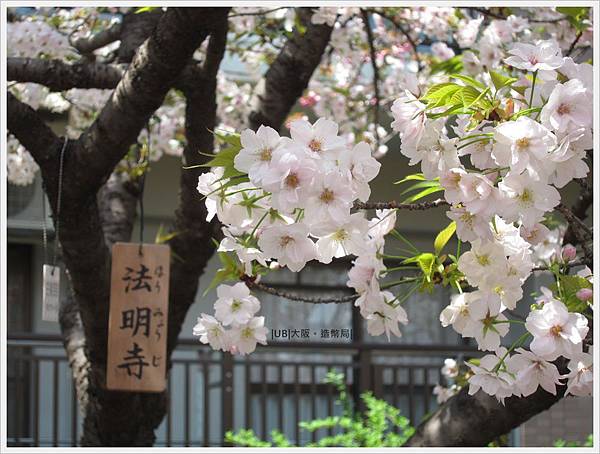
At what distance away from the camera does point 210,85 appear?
2.91 metres

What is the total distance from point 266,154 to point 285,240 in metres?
0.16

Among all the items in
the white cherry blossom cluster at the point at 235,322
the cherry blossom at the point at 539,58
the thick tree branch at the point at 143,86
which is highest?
the thick tree branch at the point at 143,86

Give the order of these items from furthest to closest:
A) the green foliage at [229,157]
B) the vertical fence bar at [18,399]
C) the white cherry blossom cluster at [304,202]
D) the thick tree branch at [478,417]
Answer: the vertical fence bar at [18,399], the thick tree branch at [478,417], the green foliage at [229,157], the white cherry blossom cluster at [304,202]

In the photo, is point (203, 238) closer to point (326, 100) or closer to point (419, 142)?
point (419, 142)

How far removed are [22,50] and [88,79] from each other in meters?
1.07

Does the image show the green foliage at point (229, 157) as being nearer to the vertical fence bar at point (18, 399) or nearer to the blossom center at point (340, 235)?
the blossom center at point (340, 235)

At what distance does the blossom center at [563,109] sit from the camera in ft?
4.34

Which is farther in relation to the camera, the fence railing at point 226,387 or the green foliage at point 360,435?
the fence railing at point 226,387

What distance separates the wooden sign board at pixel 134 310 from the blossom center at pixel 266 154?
187cm

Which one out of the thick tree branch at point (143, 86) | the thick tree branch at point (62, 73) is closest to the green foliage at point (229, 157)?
the thick tree branch at point (143, 86)

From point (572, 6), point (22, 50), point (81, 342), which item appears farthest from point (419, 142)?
point (22, 50)

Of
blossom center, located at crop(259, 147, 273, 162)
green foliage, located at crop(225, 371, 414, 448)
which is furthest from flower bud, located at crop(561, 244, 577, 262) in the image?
green foliage, located at crop(225, 371, 414, 448)

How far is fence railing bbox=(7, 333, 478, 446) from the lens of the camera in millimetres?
5633

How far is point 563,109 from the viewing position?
1327 millimetres
